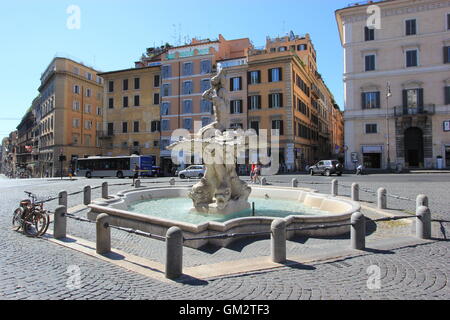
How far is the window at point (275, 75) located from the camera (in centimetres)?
3697

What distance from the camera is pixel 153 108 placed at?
147 feet

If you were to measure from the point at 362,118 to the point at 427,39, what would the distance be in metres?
10.5

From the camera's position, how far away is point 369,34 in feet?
119

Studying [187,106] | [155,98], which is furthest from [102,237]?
[155,98]

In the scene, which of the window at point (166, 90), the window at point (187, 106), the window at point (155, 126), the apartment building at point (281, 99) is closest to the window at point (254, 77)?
the apartment building at point (281, 99)

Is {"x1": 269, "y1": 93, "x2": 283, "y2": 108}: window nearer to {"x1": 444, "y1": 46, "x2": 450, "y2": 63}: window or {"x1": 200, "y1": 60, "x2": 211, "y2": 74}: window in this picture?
{"x1": 200, "y1": 60, "x2": 211, "y2": 74}: window

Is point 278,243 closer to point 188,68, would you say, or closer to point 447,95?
point 447,95

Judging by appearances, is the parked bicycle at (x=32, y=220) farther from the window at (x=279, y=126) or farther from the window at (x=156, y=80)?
the window at (x=156, y=80)

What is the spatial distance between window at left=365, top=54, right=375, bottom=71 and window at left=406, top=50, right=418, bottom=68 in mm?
3426

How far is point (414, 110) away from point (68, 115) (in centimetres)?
4946

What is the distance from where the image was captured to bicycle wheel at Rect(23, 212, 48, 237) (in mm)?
7141

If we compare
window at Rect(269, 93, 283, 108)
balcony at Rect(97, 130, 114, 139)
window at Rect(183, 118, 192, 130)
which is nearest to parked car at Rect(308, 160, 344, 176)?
window at Rect(269, 93, 283, 108)

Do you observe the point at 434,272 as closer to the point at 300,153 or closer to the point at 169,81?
the point at 300,153

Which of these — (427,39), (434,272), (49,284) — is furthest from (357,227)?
(427,39)
